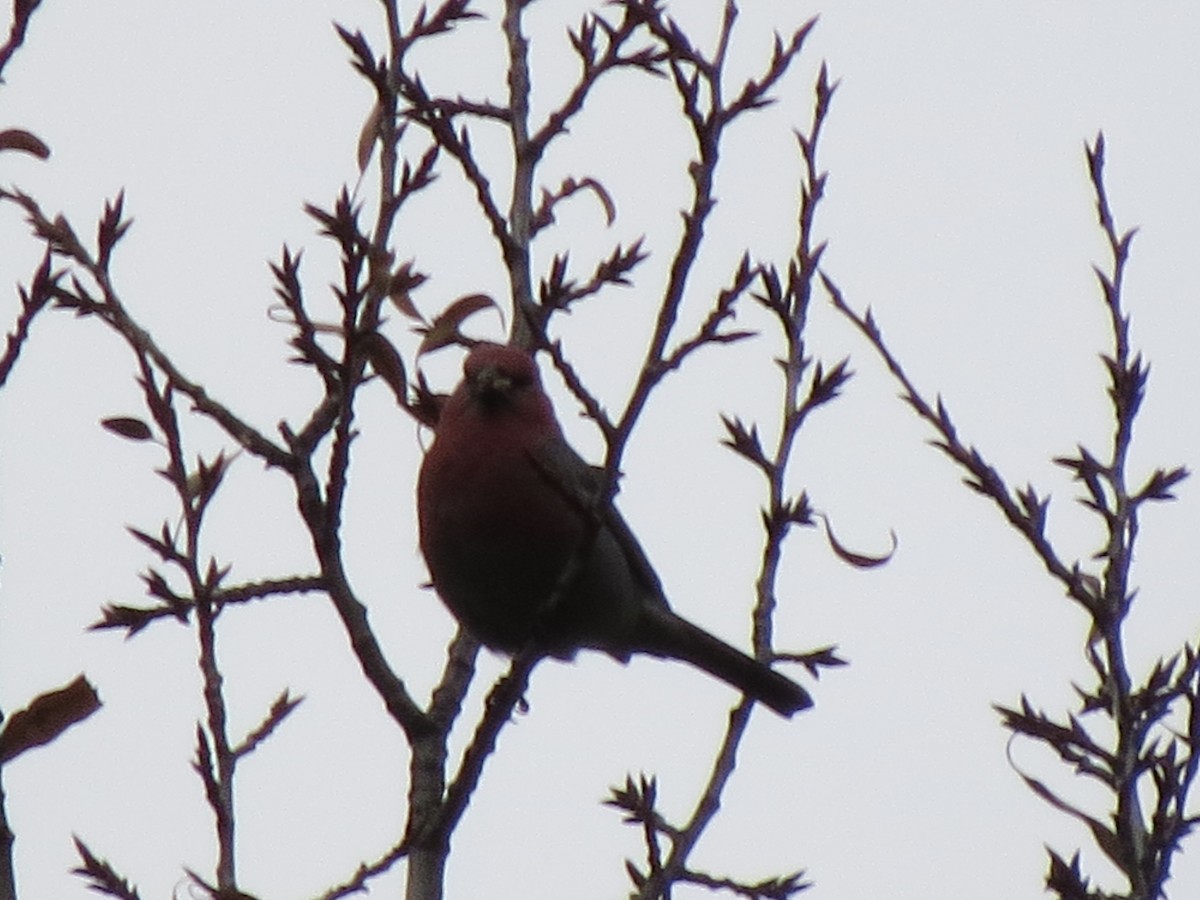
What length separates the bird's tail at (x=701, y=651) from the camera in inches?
238

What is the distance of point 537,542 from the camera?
5.14 m

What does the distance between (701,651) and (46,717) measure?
316cm

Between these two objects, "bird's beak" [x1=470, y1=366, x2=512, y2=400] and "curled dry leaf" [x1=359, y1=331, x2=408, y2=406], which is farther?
"bird's beak" [x1=470, y1=366, x2=512, y2=400]

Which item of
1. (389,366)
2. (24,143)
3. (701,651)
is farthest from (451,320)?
(701,651)

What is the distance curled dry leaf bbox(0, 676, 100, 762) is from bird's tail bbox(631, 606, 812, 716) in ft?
9.15

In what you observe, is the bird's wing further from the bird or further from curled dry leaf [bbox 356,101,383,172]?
curled dry leaf [bbox 356,101,383,172]

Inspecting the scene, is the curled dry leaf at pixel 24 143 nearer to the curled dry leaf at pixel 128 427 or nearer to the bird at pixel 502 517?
the curled dry leaf at pixel 128 427

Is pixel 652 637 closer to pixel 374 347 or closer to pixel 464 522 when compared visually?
pixel 464 522

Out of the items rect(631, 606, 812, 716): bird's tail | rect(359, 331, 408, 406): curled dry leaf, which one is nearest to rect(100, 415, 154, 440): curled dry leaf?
rect(359, 331, 408, 406): curled dry leaf

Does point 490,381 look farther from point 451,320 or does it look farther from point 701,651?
point 701,651

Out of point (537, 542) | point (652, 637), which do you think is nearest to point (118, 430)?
point (537, 542)

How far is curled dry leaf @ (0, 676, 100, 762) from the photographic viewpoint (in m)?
3.27

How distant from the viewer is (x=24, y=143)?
3.69m

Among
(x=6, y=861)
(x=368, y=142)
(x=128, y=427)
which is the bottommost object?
(x=6, y=861)
